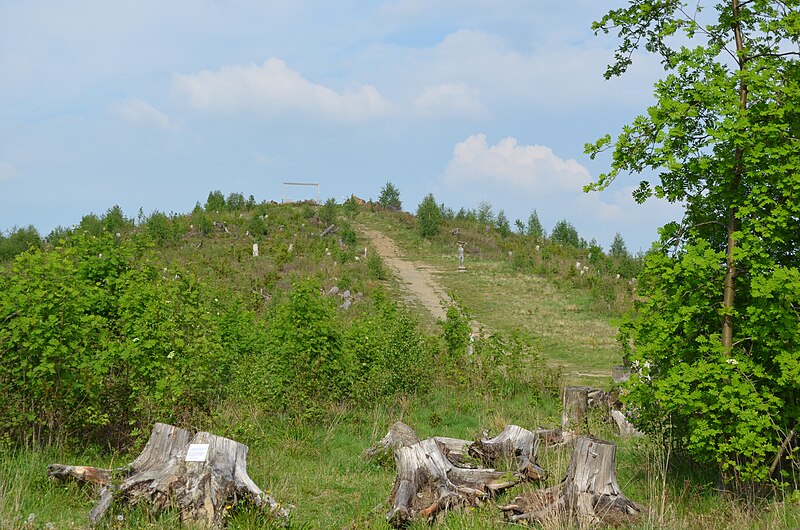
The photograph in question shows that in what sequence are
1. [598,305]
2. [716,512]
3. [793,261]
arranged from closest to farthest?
1. [716,512]
2. [793,261]
3. [598,305]

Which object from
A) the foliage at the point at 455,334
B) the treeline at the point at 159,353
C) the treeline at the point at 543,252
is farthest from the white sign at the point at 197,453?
the treeline at the point at 543,252

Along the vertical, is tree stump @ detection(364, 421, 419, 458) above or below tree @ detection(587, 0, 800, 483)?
below

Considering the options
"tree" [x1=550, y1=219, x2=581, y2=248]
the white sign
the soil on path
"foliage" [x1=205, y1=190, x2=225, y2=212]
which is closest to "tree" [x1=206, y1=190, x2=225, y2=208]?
"foliage" [x1=205, y1=190, x2=225, y2=212]

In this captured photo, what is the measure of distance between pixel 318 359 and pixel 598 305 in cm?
1711

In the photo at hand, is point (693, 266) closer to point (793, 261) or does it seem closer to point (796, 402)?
point (793, 261)

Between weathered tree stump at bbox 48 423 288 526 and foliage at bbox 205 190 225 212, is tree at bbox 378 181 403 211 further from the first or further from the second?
weathered tree stump at bbox 48 423 288 526

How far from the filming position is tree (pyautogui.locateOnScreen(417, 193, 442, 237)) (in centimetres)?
3938

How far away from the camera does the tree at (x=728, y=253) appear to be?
17.2 feet

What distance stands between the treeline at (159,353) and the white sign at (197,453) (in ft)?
4.06

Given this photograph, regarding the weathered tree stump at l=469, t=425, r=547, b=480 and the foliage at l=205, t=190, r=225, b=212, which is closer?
the weathered tree stump at l=469, t=425, r=547, b=480

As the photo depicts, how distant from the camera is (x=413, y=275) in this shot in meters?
29.7

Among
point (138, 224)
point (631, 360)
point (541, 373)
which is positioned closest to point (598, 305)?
point (541, 373)

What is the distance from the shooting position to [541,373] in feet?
40.4

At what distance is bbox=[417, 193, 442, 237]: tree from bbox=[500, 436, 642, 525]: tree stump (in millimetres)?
34077
